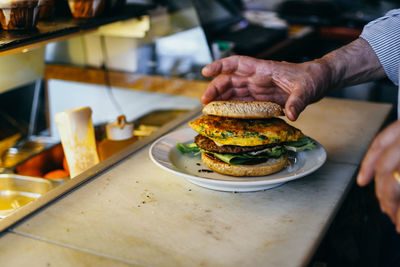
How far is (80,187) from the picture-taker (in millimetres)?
1217

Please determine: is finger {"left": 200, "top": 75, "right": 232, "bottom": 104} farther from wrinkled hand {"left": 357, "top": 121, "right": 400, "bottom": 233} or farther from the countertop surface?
wrinkled hand {"left": 357, "top": 121, "right": 400, "bottom": 233}

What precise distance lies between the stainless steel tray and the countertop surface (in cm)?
23

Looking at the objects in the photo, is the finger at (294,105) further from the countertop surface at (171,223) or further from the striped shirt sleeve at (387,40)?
the striped shirt sleeve at (387,40)

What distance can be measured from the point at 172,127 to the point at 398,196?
1006 mm

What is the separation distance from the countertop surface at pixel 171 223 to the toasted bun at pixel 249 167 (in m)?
0.06

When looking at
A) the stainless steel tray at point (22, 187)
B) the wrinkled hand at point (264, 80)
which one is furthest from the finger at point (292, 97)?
the stainless steel tray at point (22, 187)

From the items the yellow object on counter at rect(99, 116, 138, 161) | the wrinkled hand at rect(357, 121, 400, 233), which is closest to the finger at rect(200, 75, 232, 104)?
the yellow object on counter at rect(99, 116, 138, 161)

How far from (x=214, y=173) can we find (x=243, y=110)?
197mm

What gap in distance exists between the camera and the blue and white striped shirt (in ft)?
5.03

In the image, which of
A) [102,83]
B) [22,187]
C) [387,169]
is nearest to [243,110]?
[387,169]

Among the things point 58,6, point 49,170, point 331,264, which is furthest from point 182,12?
point 331,264

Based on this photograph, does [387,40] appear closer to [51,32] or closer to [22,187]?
[51,32]

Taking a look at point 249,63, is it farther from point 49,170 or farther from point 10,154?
point 10,154

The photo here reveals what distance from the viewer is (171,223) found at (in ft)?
3.43
